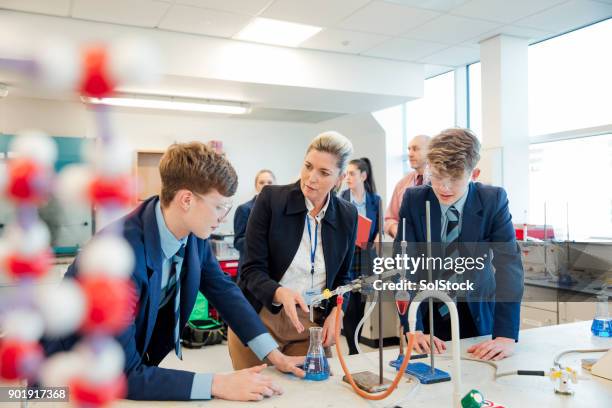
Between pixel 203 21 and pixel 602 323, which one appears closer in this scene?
pixel 602 323

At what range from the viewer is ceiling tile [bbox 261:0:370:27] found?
3650 millimetres

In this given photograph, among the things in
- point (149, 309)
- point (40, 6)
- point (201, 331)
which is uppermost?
point (40, 6)

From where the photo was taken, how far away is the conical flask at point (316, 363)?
134 cm

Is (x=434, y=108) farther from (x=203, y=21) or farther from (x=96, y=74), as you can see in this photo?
(x=96, y=74)

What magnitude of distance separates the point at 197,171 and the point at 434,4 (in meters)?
3.28

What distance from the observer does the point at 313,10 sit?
3.78 m

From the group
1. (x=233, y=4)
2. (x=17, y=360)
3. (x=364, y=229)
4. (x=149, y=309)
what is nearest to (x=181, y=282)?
(x=149, y=309)

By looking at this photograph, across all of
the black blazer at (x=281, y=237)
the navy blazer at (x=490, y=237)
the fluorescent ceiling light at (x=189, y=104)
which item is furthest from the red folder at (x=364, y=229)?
the fluorescent ceiling light at (x=189, y=104)

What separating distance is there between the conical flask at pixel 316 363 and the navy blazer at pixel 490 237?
33cm

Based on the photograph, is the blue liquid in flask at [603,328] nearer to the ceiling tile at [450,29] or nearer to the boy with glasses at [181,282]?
the boy with glasses at [181,282]

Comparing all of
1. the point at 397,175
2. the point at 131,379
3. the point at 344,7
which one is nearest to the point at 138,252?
the point at 131,379

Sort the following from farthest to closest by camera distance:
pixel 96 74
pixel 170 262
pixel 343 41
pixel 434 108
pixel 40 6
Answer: pixel 434 108, pixel 343 41, pixel 40 6, pixel 170 262, pixel 96 74

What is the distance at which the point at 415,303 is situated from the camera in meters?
1.13

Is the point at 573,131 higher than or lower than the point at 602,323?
higher
